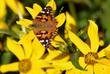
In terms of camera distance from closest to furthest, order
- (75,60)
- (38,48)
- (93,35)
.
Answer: (75,60) → (93,35) → (38,48)

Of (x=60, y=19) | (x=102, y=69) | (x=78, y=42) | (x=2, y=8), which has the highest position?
(x=2, y=8)

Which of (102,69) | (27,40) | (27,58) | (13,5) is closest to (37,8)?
(27,40)

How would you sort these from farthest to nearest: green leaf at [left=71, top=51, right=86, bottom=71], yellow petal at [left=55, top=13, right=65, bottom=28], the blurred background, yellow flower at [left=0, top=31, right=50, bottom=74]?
the blurred background, yellow flower at [left=0, top=31, right=50, bottom=74], yellow petal at [left=55, top=13, right=65, bottom=28], green leaf at [left=71, top=51, right=86, bottom=71]

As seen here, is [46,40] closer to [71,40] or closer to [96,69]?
[71,40]

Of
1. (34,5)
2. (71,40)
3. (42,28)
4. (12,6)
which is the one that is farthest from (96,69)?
(12,6)

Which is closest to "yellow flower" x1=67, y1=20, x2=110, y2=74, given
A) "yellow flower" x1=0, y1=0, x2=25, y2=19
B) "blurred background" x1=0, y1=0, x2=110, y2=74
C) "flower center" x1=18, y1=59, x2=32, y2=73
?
"flower center" x1=18, y1=59, x2=32, y2=73

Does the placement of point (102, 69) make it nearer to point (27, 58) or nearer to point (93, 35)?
point (93, 35)

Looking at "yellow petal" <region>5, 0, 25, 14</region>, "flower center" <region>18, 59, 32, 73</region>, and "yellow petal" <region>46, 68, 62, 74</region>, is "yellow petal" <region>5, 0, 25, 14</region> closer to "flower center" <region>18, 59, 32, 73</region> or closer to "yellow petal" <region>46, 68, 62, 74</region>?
"flower center" <region>18, 59, 32, 73</region>
